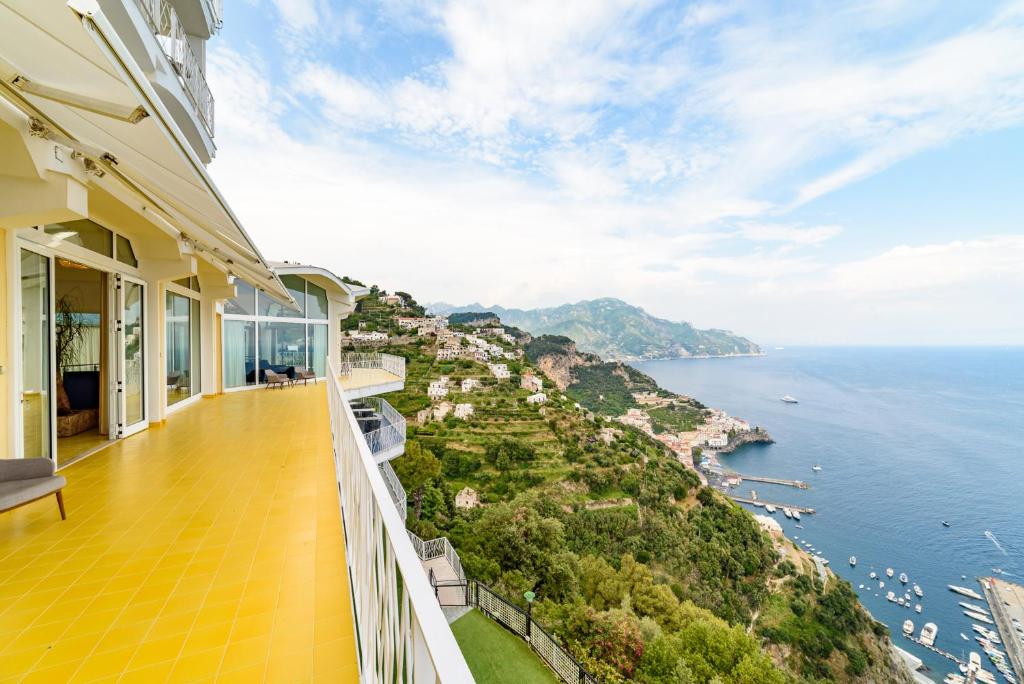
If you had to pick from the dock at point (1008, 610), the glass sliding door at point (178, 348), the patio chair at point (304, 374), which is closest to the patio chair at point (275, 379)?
the patio chair at point (304, 374)

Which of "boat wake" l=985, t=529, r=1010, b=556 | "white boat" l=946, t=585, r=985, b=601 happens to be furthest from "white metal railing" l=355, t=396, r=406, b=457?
"boat wake" l=985, t=529, r=1010, b=556

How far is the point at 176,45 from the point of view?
608 cm

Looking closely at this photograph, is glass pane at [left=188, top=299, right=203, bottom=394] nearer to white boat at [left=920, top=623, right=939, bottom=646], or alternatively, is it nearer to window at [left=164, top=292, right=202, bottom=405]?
window at [left=164, top=292, right=202, bottom=405]

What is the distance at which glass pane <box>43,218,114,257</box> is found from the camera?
14.7 feet

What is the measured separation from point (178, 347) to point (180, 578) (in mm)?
8126

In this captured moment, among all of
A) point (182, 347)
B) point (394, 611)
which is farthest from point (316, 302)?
point (394, 611)

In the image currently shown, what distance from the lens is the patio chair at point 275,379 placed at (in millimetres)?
11562

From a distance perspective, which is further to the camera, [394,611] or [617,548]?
[617,548]

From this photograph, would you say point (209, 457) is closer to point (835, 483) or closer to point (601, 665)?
point (601, 665)

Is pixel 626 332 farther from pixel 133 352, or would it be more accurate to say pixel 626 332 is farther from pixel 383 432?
pixel 133 352

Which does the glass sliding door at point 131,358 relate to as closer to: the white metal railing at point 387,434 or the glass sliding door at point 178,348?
the glass sliding door at point 178,348

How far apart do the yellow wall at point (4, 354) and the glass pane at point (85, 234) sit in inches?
35.3

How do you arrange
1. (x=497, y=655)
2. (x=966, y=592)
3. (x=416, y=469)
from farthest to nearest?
(x=966, y=592) < (x=416, y=469) < (x=497, y=655)

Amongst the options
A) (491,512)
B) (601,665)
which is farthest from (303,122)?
(491,512)
